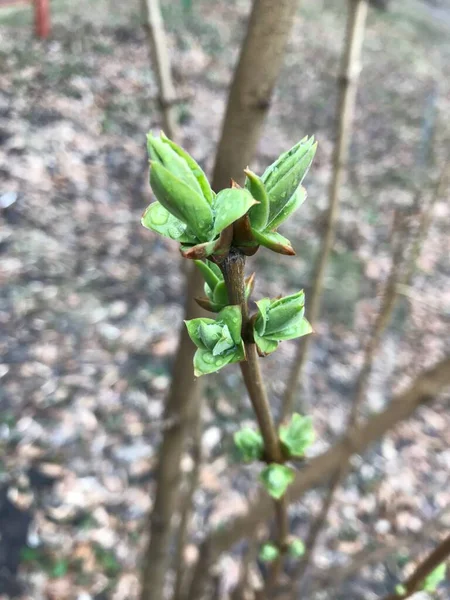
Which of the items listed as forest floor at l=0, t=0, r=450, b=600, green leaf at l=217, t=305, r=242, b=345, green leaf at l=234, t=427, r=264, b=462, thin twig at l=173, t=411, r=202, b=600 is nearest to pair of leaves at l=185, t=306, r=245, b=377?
green leaf at l=217, t=305, r=242, b=345

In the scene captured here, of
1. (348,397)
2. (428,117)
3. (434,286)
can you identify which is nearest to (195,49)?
(428,117)

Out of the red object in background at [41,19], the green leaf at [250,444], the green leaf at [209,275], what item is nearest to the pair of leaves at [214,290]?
the green leaf at [209,275]

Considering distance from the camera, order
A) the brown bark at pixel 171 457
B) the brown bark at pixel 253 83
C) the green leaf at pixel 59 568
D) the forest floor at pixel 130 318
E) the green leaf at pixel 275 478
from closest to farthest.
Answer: the green leaf at pixel 275 478 < the brown bark at pixel 253 83 < the brown bark at pixel 171 457 < the green leaf at pixel 59 568 < the forest floor at pixel 130 318

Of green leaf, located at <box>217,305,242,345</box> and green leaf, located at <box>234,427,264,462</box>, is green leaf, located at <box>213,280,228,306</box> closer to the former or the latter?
green leaf, located at <box>217,305,242,345</box>

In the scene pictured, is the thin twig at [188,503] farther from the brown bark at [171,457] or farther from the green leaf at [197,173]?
the green leaf at [197,173]

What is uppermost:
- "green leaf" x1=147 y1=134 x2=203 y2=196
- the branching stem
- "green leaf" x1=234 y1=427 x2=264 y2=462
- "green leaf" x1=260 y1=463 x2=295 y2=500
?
"green leaf" x1=147 y1=134 x2=203 y2=196

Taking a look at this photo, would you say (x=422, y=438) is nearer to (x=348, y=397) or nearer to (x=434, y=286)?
(x=348, y=397)
